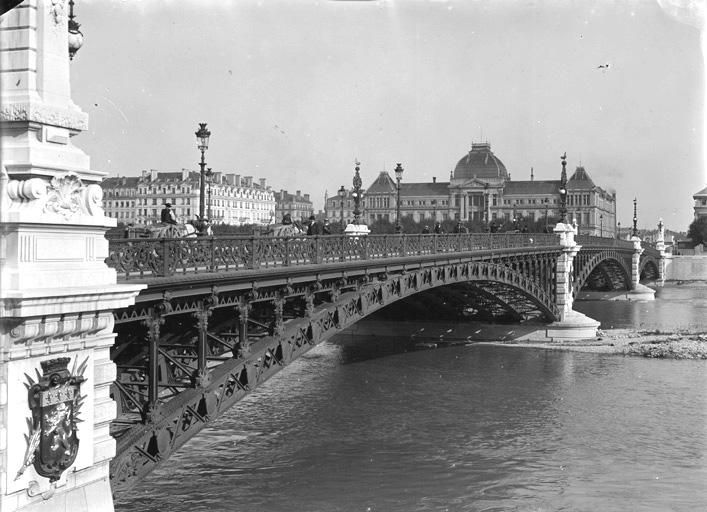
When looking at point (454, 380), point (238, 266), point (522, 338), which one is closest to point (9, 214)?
point (238, 266)

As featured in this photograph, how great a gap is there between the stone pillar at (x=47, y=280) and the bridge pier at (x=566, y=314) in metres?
40.2

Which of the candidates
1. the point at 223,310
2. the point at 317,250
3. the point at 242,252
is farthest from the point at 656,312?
the point at 242,252

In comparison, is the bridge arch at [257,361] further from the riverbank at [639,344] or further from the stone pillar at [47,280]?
the riverbank at [639,344]

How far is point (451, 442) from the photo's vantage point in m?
26.8

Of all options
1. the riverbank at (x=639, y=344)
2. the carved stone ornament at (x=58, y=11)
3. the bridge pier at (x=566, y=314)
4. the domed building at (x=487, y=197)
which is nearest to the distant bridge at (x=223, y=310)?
the carved stone ornament at (x=58, y=11)

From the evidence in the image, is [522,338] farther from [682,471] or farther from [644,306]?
[644,306]

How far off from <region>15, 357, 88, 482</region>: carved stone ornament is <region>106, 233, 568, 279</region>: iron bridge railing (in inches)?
138

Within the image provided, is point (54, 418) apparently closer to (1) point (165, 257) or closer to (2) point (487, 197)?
(1) point (165, 257)

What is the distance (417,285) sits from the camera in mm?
31703

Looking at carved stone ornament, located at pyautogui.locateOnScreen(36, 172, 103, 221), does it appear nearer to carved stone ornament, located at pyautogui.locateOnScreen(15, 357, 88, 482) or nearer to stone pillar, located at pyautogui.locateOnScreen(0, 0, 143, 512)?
stone pillar, located at pyautogui.locateOnScreen(0, 0, 143, 512)

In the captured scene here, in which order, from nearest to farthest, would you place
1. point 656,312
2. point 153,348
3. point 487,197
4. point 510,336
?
point 153,348
point 510,336
point 656,312
point 487,197

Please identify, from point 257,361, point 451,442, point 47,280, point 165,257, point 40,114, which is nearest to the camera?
point 47,280

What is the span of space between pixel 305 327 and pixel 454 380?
16.2 m

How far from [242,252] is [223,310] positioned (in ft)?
8.83
